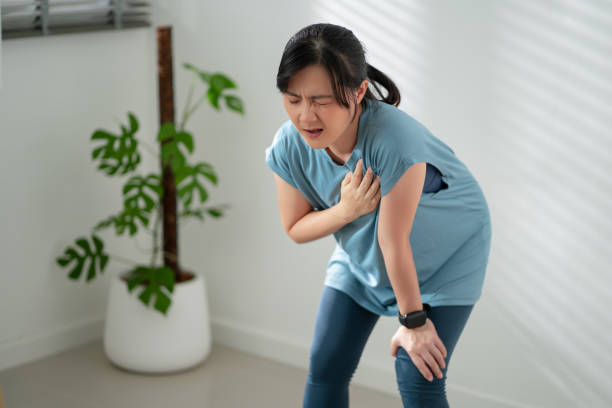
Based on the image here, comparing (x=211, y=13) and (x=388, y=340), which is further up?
(x=211, y=13)

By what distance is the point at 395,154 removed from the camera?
1.46 m

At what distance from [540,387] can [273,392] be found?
91cm

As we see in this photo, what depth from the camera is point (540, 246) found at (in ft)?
7.41

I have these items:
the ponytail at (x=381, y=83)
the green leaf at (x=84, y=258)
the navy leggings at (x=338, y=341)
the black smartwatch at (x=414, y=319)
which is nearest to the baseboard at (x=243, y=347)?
the green leaf at (x=84, y=258)

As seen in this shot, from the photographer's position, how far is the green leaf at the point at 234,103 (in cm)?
259

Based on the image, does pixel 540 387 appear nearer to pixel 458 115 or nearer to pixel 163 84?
pixel 458 115

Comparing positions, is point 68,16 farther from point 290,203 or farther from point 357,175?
point 357,175

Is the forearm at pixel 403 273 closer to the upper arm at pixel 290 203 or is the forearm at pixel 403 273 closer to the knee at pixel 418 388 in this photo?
the knee at pixel 418 388

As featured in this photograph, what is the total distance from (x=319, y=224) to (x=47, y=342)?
1629 mm

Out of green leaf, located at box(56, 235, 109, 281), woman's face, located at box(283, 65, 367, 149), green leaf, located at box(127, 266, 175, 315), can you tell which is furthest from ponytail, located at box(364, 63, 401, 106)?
green leaf, located at box(56, 235, 109, 281)

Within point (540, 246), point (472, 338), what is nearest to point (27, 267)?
point (472, 338)

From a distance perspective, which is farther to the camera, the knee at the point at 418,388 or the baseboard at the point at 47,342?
the baseboard at the point at 47,342

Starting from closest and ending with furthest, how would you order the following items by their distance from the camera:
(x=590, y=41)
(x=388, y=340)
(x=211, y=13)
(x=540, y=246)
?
(x=590, y=41) < (x=540, y=246) < (x=388, y=340) < (x=211, y=13)

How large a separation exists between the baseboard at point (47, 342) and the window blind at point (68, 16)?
1115 millimetres
